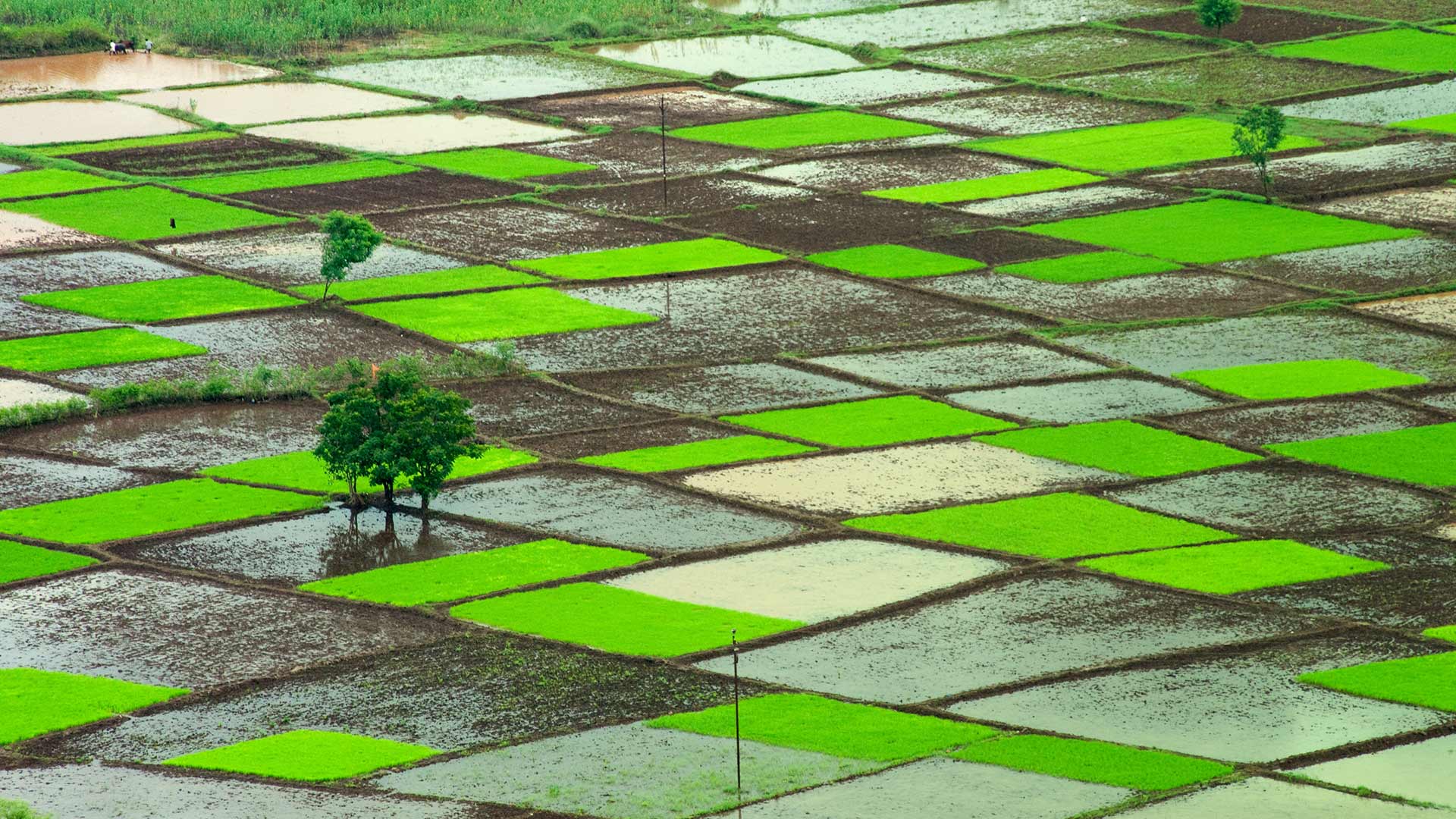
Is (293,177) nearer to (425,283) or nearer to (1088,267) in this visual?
(425,283)

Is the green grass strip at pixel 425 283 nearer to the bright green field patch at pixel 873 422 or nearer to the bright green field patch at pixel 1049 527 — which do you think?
the bright green field patch at pixel 873 422

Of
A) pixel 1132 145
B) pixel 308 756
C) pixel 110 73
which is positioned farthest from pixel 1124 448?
pixel 110 73

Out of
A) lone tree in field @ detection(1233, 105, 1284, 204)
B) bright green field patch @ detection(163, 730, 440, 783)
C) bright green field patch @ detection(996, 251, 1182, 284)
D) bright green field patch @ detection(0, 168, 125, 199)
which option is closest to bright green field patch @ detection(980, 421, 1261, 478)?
bright green field patch @ detection(996, 251, 1182, 284)

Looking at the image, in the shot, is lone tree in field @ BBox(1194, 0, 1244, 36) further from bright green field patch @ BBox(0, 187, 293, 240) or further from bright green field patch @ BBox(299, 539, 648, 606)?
bright green field patch @ BBox(299, 539, 648, 606)

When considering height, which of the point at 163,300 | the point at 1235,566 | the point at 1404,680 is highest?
the point at 163,300

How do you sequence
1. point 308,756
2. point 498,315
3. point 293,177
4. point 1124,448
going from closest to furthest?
point 308,756 → point 1124,448 → point 498,315 → point 293,177

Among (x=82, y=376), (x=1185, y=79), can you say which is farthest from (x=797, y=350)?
(x=1185, y=79)
